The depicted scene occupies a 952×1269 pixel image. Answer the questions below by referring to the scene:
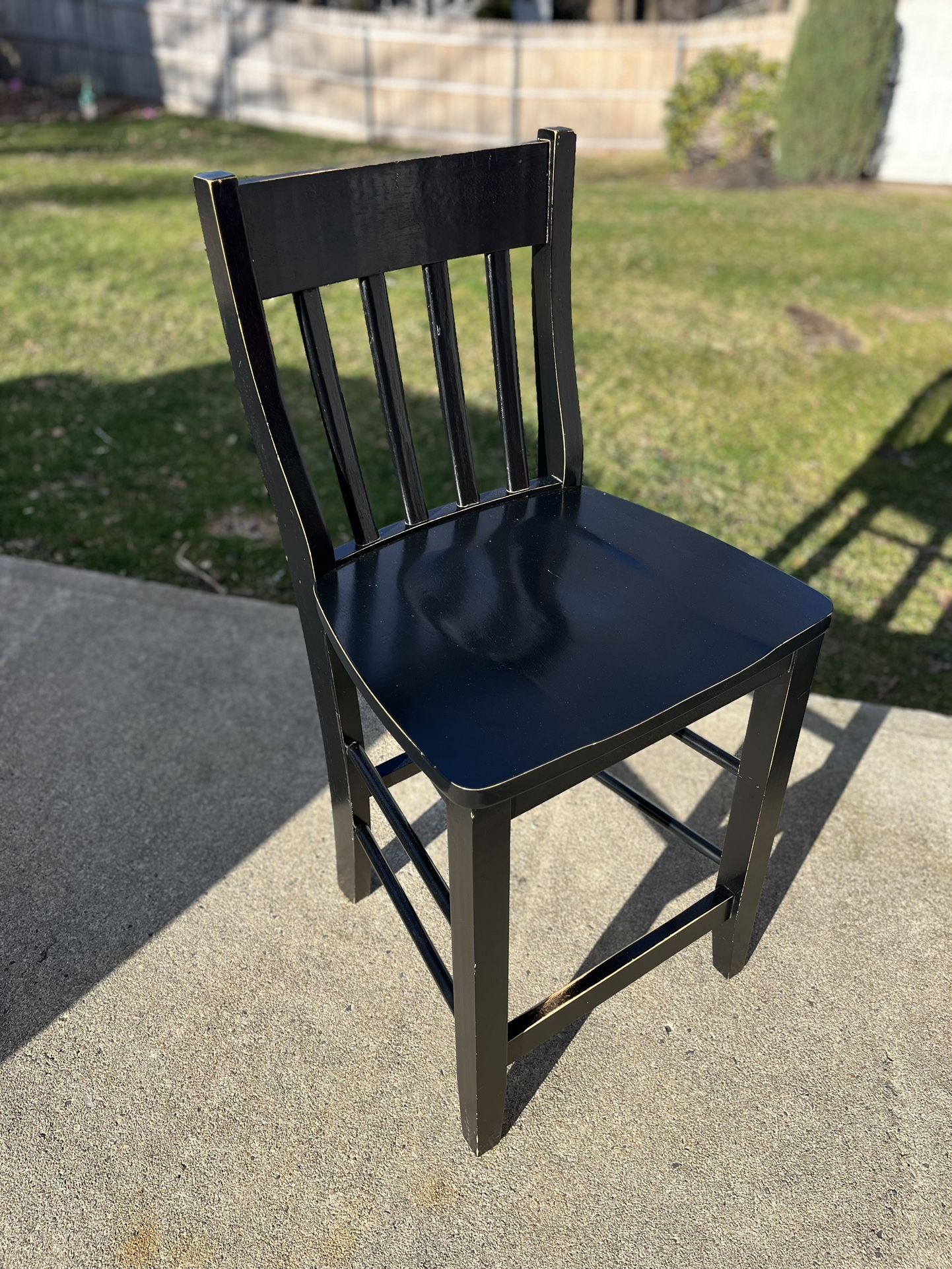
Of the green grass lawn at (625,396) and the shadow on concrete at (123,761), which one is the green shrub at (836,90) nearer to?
the green grass lawn at (625,396)

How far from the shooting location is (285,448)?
136 cm

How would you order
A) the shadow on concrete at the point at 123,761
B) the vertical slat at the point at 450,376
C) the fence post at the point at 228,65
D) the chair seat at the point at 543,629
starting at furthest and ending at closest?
1. the fence post at the point at 228,65
2. the shadow on concrete at the point at 123,761
3. the vertical slat at the point at 450,376
4. the chair seat at the point at 543,629

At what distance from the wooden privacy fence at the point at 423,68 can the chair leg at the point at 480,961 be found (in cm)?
940

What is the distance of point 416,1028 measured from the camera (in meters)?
1.63

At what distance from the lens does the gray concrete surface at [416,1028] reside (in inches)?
54.2

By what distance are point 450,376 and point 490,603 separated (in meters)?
0.43

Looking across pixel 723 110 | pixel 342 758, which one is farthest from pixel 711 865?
pixel 723 110

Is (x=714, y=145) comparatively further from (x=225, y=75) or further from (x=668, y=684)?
(x=668, y=684)

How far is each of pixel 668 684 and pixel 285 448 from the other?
635 mm

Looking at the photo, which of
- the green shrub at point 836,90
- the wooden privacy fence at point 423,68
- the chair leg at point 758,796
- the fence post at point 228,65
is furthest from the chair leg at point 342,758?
the fence post at point 228,65

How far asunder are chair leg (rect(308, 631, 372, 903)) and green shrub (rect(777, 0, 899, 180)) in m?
8.21

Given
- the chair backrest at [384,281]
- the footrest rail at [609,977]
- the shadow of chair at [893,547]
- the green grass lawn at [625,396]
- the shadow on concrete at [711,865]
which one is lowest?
the shadow of chair at [893,547]

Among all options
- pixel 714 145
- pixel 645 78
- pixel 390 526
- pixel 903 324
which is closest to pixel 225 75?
pixel 645 78

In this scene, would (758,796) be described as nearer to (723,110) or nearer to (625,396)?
(625,396)
